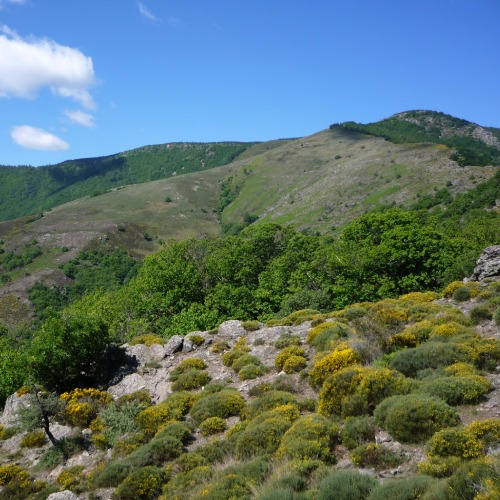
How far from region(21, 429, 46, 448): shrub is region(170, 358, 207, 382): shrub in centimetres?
628

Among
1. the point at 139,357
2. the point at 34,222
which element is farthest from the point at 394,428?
the point at 34,222

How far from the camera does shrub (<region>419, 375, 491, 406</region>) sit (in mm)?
11711

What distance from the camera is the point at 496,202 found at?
290 feet

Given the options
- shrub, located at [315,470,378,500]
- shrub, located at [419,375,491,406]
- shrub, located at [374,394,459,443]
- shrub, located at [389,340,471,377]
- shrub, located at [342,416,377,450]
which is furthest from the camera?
shrub, located at [389,340,471,377]

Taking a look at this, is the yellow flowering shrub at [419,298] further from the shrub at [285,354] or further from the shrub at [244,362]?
the shrub at [244,362]

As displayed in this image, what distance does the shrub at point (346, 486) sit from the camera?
839 centimetres

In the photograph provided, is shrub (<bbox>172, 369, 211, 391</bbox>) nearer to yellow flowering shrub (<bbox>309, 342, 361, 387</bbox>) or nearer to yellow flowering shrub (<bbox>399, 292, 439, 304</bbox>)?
yellow flowering shrub (<bbox>309, 342, 361, 387</bbox>)

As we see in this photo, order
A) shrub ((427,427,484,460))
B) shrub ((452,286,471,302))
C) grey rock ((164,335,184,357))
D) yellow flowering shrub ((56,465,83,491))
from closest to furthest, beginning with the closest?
shrub ((427,427,484,460)), yellow flowering shrub ((56,465,83,491)), shrub ((452,286,471,302)), grey rock ((164,335,184,357))

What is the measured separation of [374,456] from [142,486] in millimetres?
7158

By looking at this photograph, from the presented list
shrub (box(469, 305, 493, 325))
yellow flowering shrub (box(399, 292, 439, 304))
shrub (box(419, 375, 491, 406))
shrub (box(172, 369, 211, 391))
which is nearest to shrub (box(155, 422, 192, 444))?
shrub (box(172, 369, 211, 391))

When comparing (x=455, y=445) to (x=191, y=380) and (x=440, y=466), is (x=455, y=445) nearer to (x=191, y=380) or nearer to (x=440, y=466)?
(x=440, y=466)

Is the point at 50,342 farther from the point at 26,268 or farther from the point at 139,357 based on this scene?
the point at 26,268

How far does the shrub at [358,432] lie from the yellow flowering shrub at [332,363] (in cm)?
397

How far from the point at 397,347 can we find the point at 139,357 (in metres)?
14.9
